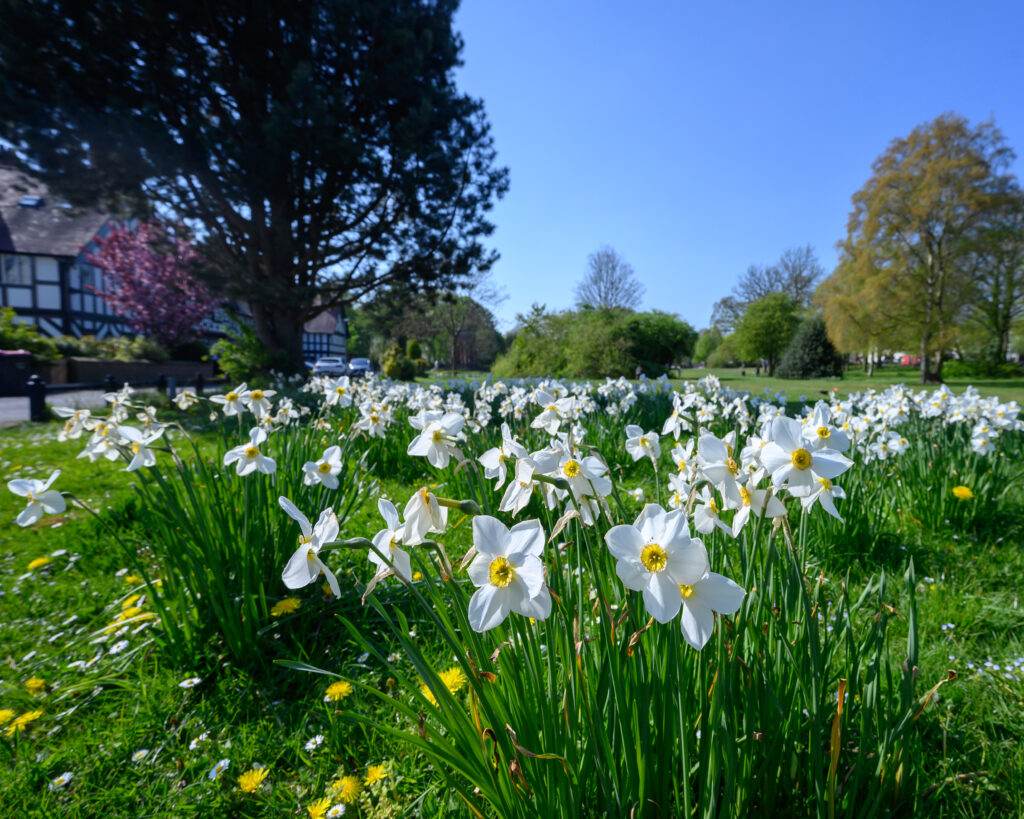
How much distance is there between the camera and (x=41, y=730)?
1.82 meters

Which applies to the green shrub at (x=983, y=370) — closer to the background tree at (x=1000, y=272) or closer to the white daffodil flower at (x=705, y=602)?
the background tree at (x=1000, y=272)

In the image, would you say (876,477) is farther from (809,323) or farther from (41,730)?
(809,323)

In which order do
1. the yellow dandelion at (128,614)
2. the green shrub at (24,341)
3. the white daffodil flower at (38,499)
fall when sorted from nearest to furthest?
the white daffodil flower at (38,499) < the yellow dandelion at (128,614) < the green shrub at (24,341)

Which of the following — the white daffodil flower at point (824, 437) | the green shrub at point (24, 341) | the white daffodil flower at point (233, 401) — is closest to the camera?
the white daffodil flower at point (824, 437)

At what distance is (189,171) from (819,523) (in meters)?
13.3

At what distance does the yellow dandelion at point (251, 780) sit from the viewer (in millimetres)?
1493

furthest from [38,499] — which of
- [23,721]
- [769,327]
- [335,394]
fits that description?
[769,327]

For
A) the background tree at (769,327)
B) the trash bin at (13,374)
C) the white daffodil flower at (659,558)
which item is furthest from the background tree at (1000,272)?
the trash bin at (13,374)

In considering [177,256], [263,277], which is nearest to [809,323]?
[263,277]

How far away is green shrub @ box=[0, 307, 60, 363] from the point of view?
16.2 m

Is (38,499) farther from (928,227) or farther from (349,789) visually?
(928,227)

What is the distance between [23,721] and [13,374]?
18.7m

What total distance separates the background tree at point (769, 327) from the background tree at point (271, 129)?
25.2 meters

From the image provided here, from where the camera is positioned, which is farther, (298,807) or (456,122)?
(456,122)
